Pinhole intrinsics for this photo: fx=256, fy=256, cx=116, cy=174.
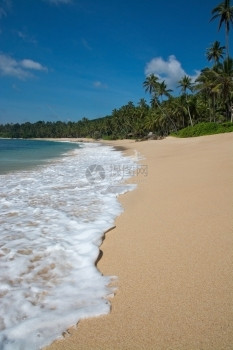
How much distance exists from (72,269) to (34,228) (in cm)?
155

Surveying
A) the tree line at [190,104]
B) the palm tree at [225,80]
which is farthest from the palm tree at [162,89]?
the palm tree at [225,80]

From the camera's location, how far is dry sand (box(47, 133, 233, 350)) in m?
1.96

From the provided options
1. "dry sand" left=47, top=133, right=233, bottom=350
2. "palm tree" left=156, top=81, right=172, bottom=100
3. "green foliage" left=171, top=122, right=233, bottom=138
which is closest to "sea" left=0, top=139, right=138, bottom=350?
"dry sand" left=47, top=133, right=233, bottom=350

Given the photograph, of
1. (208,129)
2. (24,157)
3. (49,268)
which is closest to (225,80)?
(208,129)

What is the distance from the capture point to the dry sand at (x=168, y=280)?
1965 mm

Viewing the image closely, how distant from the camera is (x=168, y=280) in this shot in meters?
2.69

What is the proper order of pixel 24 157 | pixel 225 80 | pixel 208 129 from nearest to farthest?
pixel 24 157 < pixel 225 80 < pixel 208 129

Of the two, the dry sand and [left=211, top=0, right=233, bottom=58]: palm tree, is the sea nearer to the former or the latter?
the dry sand

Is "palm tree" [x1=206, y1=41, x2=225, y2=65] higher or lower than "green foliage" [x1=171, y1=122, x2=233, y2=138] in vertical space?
higher

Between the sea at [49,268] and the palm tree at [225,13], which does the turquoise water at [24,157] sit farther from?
the palm tree at [225,13]

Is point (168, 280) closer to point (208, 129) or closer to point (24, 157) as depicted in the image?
point (24, 157)

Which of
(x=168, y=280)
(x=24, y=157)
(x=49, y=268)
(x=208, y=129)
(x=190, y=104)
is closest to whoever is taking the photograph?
(x=168, y=280)

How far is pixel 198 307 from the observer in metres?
2.26

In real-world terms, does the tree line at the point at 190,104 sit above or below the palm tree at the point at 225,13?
below
